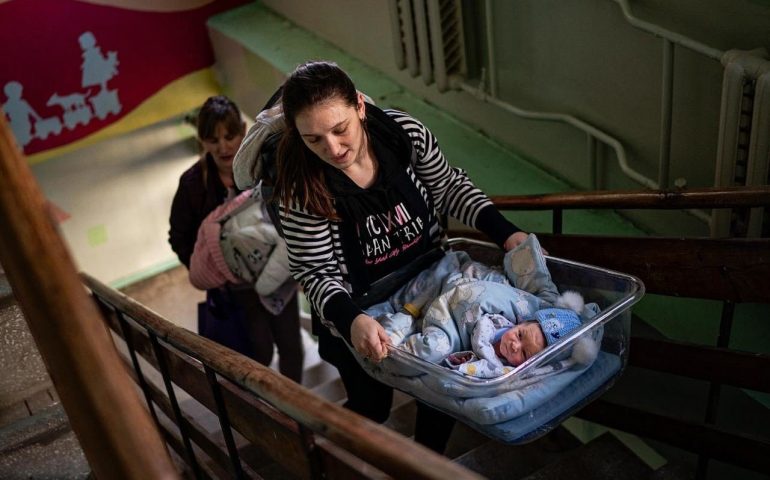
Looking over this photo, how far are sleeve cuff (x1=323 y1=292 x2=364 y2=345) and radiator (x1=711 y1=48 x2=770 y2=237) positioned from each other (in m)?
1.26

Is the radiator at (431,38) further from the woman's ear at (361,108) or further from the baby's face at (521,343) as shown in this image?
the baby's face at (521,343)

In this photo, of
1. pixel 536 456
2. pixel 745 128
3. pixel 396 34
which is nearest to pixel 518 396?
pixel 745 128

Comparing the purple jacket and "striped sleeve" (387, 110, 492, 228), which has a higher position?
"striped sleeve" (387, 110, 492, 228)

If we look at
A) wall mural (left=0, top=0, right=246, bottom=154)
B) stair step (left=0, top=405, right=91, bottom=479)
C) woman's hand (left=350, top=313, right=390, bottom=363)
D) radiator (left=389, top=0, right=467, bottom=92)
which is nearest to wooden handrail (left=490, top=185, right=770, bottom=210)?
woman's hand (left=350, top=313, right=390, bottom=363)

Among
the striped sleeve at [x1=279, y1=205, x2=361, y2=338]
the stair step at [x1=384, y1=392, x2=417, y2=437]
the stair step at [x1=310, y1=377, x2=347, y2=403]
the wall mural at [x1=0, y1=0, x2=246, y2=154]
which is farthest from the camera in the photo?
the wall mural at [x1=0, y1=0, x2=246, y2=154]

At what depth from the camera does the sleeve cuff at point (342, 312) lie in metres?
2.06

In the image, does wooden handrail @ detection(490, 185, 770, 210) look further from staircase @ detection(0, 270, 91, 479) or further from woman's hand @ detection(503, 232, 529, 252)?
staircase @ detection(0, 270, 91, 479)

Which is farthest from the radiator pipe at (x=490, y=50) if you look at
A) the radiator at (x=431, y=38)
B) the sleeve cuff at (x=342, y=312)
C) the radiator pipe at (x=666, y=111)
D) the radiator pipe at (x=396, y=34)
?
the sleeve cuff at (x=342, y=312)

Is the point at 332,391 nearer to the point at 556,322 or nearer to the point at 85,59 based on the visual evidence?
the point at 556,322

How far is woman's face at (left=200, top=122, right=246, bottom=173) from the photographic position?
309cm

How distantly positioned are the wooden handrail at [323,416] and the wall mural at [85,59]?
11.9 ft

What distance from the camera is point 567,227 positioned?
337 centimetres

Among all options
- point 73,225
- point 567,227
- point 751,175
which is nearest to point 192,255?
point 567,227

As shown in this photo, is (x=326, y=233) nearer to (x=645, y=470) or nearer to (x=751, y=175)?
(x=751, y=175)
